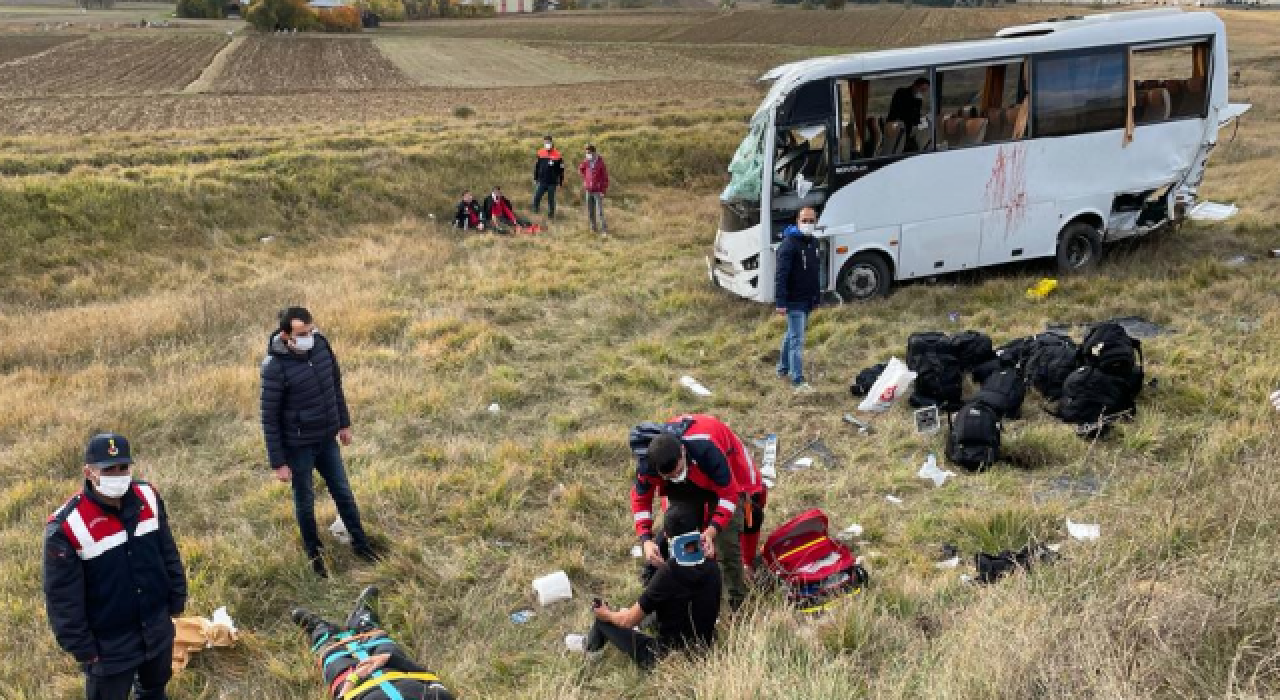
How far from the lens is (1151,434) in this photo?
6.38m

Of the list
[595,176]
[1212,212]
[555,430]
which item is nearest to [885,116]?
[555,430]

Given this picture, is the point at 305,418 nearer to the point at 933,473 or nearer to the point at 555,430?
the point at 555,430

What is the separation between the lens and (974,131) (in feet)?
34.3

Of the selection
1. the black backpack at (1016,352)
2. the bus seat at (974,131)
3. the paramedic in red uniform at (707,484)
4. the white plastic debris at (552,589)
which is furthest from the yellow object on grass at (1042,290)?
the white plastic debris at (552,589)

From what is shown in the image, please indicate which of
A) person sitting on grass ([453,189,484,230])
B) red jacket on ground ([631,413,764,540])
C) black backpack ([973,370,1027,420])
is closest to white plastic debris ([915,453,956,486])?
black backpack ([973,370,1027,420])

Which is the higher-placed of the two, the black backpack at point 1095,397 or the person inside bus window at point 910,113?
the person inside bus window at point 910,113

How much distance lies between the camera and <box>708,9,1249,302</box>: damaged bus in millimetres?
10172

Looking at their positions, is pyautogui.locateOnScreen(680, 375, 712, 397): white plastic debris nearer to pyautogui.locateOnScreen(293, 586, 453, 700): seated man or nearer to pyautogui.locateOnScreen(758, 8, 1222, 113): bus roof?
pyautogui.locateOnScreen(758, 8, 1222, 113): bus roof

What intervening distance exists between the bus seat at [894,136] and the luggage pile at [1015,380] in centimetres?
318

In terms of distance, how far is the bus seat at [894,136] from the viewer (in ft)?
33.8

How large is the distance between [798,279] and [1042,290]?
162 inches

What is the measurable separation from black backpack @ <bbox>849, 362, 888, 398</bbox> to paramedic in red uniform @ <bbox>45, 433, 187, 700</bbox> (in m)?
6.05

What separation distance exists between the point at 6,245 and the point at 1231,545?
55.4 ft

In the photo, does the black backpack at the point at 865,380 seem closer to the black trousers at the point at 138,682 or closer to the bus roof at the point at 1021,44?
the bus roof at the point at 1021,44
